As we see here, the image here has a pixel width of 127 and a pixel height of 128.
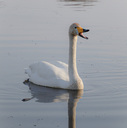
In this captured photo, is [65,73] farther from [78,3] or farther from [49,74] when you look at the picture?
[78,3]

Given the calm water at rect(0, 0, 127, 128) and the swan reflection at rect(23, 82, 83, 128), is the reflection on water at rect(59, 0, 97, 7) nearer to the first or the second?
the calm water at rect(0, 0, 127, 128)

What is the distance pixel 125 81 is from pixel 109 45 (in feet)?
12.0

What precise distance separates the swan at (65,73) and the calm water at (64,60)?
0.18 meters

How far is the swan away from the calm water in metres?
0.18

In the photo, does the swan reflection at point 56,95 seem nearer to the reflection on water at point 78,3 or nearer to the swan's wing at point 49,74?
the swan's wing at point 49,74

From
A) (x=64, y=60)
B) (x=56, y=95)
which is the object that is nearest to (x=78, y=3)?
(x=64, y=60)

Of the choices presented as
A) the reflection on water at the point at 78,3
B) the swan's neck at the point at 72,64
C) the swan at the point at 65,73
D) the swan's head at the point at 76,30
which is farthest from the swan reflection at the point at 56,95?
Answer: the reflection on water at the point at 78,3

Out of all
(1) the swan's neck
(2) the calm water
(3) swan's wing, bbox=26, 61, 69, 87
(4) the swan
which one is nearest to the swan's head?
(4) the swan

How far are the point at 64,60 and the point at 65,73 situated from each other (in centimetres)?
199

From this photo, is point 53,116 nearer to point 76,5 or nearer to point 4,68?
point 4,68

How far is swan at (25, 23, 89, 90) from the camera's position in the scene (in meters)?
9.63

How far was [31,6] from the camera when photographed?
22312 millimetres

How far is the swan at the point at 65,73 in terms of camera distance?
9.63 meters

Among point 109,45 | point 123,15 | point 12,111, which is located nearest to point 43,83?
point 12,111
